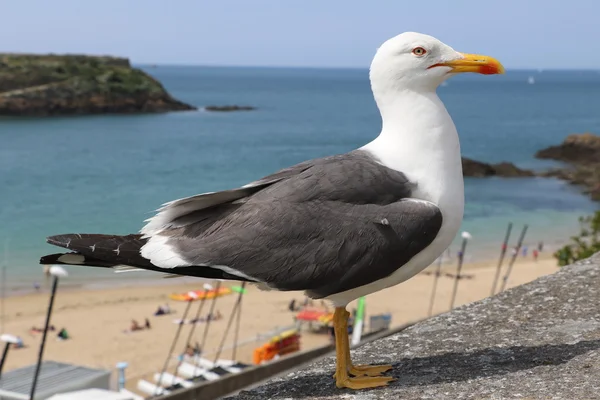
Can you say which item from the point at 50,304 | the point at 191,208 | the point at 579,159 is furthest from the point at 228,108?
the point at 191,208

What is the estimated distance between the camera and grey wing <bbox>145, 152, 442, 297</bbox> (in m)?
3.24

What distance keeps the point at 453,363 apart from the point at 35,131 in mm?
78360

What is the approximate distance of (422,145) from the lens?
354 cm

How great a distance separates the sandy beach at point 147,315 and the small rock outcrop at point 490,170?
24566 millimetres

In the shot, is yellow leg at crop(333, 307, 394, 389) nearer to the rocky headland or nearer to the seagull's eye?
the seagull's eye

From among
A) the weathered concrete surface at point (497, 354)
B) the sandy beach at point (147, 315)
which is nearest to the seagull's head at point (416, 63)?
the weathered concrete surface at point (497, 354)

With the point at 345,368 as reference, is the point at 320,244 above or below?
above

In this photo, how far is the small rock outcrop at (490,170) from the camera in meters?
52.2

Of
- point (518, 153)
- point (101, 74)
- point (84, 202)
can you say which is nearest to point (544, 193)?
point (518, 153)

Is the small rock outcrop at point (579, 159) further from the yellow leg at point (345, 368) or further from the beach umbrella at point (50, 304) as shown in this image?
the yellow leg at point (345, 368)

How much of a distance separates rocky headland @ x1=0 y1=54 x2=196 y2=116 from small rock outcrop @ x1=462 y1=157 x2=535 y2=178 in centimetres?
5429

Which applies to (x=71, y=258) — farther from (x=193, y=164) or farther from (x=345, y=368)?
(x=193, y=164)

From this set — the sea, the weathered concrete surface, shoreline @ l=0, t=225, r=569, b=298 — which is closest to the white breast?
the weathered concrete surface

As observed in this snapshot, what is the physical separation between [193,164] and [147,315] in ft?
121
